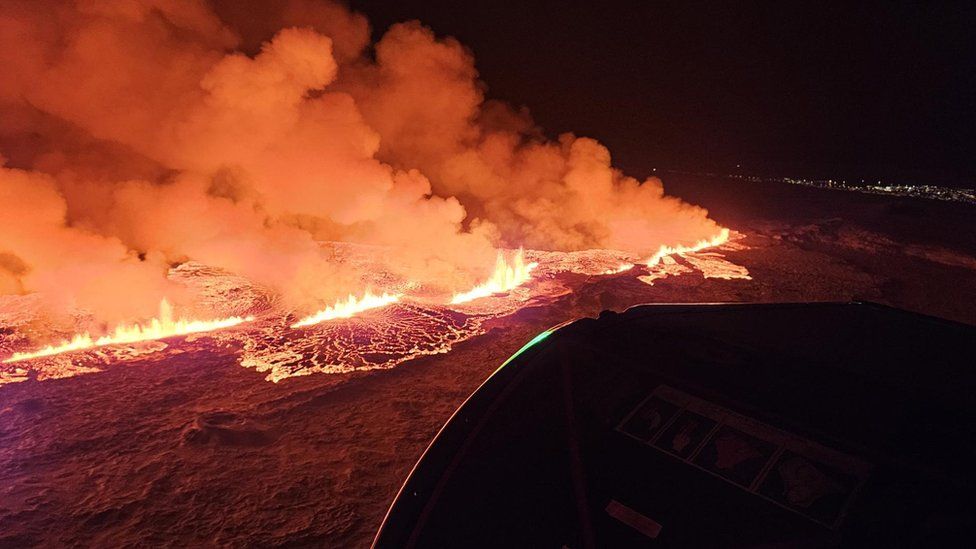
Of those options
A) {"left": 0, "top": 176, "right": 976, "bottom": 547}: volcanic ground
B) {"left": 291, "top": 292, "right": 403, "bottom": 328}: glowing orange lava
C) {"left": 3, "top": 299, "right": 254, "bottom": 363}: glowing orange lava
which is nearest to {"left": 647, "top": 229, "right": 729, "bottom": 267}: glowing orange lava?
{"left": 0, "top": 176, "right": 976, "bottom": 547}: volcanic ground

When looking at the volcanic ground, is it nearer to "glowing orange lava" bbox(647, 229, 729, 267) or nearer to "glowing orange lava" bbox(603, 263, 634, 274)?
"glowing orange lava" bbox(603, 263, 634, 274)

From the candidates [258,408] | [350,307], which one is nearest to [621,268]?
[350,307]

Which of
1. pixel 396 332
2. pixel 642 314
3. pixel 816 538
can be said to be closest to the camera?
pixel 816 538

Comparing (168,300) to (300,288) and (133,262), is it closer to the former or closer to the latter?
(133,262)

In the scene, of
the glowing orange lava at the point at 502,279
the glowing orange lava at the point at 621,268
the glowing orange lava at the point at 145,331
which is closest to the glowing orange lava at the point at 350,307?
the glowing orange lava at the point at 145,331

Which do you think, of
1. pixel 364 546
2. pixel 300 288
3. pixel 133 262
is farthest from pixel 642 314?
pixel 133 262

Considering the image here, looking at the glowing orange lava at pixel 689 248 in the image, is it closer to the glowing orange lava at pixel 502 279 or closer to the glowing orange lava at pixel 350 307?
the glowing orange lava at pixel 502 279

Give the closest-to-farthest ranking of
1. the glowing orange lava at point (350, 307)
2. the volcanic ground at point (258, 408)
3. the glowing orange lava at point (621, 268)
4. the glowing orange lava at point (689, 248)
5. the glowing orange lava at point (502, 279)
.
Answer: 1. the volcanic ground at point (258, 408)
2. the glowing orange lava at point (350, 307)
3. the glowing orange lava at point (502, 279)
4. the glowing orange lava at point (621, 268)
5. the glowing orange lava at point (689, 248)
